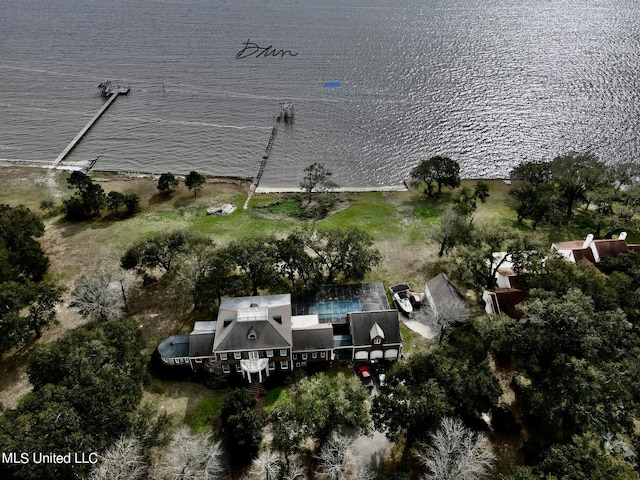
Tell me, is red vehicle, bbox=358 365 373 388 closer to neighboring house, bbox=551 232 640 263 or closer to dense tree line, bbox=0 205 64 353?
neighboring house, bbox=551 232 640 263

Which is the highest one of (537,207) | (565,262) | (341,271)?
(537,207)

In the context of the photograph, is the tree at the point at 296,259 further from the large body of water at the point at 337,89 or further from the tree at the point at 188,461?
the large body of water at the point at 337,89

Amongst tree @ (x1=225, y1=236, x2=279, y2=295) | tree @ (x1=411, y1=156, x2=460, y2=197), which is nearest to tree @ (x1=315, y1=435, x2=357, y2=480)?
tree @ (x1=225, y1=236, x2=279, y2=295)

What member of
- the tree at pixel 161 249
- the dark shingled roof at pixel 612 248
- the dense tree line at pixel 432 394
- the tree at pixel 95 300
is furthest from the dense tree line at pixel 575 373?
the tree at pixel 95 300

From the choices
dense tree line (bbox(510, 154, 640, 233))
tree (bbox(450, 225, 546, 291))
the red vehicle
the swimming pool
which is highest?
dense tree line (bbox(510, 154, 640, 233))

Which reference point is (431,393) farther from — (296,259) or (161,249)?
(161,249)

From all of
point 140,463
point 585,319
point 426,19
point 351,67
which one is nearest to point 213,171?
point 351,67

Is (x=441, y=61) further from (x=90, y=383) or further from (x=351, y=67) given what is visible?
(x=90, y=383)

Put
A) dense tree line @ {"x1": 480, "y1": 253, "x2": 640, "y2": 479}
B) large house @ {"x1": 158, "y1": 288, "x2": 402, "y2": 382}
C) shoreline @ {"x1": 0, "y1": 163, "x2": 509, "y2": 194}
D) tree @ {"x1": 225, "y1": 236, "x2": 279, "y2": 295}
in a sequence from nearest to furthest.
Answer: dense tree line @ {"x1": 480, "y1": 253, "x2": 640, "y2": 479}
large house @ {"x1": 158, "y1": 288, "x2": 402, "y2": 382}
tree @ {"x1": 225, "y1": 236, "x2": 279, "y2": 295}
shoreline @ {"x1": 0, "y1": 163, "x2": 509, "y2": 194}
